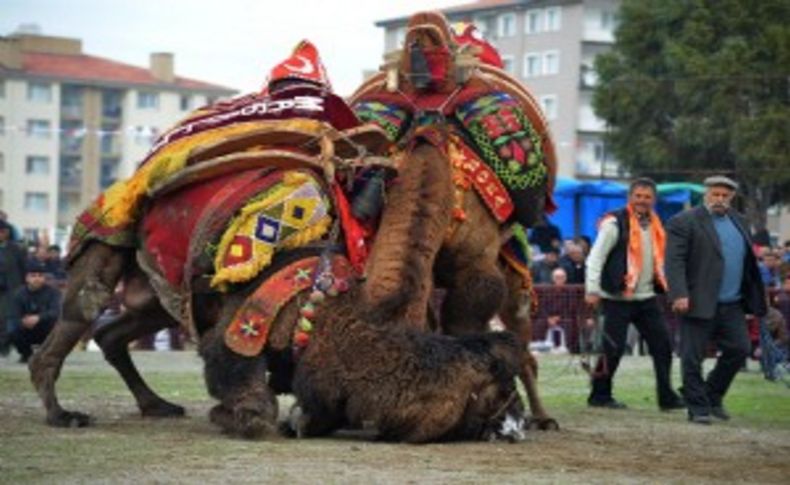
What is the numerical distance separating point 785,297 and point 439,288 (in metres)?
13.4

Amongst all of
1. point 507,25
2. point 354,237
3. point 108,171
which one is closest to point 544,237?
point 354,237

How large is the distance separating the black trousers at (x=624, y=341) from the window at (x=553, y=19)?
86.8 meters

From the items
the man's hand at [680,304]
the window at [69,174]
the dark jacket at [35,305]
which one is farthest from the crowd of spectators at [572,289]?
the window at [69,174]

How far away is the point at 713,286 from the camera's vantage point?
15.0 metres

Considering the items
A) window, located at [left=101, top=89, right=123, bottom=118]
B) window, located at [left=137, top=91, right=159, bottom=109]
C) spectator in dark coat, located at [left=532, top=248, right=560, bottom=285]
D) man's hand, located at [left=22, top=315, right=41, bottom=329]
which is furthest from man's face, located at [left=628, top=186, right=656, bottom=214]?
window, located at [left=101, top=89, right=123, bottom=118]

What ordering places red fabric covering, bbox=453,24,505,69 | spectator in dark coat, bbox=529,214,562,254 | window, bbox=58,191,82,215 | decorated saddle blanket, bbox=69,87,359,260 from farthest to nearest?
window, bbox=58,191,82,215
spectator in dark coat, bbox=529,214,562,254
red fabric covering, bbox=453,24,505,69
decorated saddle blanket, bbox=69,87,359,260

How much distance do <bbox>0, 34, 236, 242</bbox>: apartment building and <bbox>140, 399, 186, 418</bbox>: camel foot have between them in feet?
329

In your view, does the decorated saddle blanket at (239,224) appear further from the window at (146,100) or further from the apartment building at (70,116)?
the window at (146,100)

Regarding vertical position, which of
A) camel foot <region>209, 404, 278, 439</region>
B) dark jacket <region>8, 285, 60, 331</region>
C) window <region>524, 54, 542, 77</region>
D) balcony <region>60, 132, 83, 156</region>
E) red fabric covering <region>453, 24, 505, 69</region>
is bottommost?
camel foot <region>209, 404, 278, 439</region>

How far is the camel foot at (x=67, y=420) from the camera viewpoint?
476 inches

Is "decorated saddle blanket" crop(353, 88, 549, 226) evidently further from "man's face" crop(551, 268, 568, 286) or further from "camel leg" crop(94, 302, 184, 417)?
"man's face" crop(551, 268, 568, 286)

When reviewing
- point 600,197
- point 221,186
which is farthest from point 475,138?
point 600,197

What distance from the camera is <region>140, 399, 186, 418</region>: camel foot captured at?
13242 mm

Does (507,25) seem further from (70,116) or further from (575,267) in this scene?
(575,267)
